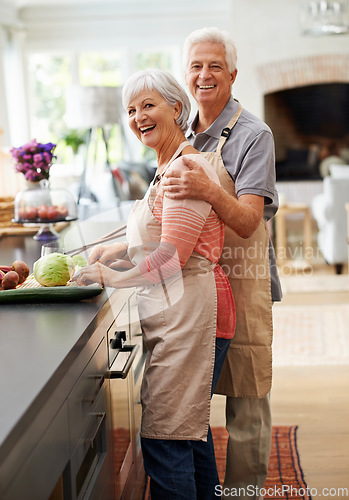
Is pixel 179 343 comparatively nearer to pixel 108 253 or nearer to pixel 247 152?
pixel 108 253

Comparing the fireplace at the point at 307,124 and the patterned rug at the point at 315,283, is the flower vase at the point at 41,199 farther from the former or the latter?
the fireplace at the point at 307,124

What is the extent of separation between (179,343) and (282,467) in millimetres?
1206

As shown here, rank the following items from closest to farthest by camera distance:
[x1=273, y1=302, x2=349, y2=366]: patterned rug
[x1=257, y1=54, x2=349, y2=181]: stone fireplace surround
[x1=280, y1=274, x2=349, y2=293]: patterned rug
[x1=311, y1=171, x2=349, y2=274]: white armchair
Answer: [x1=273, y1=302, x2=349, y2=366]: patterned rug
[x1=280, y1=274, x2=349, y2=293]: patterned rug
[x1=311, y1=171, x2=349, y2=274]: white armchair
[x1=257, y1=54, x2=349, y2=181]: stone fireplace surround

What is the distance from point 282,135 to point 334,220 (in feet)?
9.53

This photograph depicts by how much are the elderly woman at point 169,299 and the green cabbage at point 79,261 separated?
0.16ft

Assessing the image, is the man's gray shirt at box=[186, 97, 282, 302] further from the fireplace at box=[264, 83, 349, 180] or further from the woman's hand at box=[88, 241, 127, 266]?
the fireplace at box=[264, 83, 349, 180]

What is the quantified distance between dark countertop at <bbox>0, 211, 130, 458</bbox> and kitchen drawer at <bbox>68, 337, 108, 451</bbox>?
3.2 inches

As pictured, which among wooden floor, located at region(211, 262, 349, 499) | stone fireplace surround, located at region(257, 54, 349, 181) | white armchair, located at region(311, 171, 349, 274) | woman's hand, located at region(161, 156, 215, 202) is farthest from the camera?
stone fireplace surround, located at region(257, 54, 349, 181)

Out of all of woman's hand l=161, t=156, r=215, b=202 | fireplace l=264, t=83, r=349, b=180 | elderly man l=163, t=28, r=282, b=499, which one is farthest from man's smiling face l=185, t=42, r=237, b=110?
fireplace l=264, t=83, r=349, b=180

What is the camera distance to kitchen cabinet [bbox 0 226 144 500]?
898 millimetres

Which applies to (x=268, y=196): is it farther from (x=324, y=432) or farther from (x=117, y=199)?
(x=117, y=199)

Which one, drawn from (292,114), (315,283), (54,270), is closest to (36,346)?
(54,270)

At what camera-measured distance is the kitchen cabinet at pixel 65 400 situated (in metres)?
0.90

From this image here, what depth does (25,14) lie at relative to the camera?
8.24m
